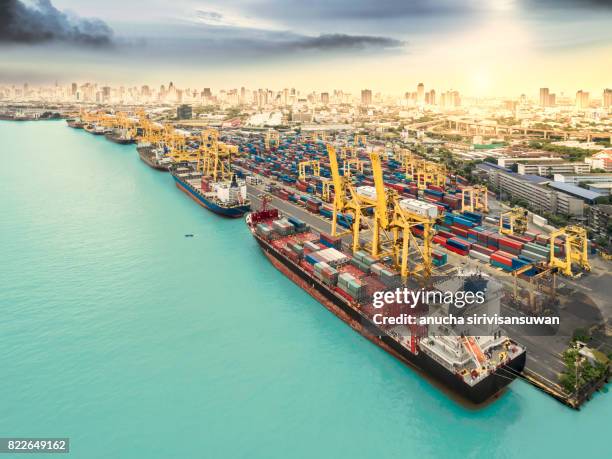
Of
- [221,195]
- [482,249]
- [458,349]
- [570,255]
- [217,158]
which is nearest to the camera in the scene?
[458,349]

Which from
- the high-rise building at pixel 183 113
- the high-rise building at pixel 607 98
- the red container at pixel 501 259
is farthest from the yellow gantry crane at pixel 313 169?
the high-rise building at pixel 607 98

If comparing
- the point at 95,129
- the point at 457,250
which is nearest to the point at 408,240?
the point at 457,250

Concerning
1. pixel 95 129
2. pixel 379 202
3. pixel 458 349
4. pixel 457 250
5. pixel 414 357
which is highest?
pixel 95 129

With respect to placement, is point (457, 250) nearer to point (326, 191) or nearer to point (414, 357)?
point (414, 357)

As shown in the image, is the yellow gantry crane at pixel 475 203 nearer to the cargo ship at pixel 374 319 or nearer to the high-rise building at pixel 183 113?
the cargo ship at pixel 374 319

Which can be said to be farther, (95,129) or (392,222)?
(95,129)

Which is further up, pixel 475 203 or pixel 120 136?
pixel 120 136

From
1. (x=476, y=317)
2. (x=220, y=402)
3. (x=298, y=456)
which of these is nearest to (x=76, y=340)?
(x=220, y=402)
